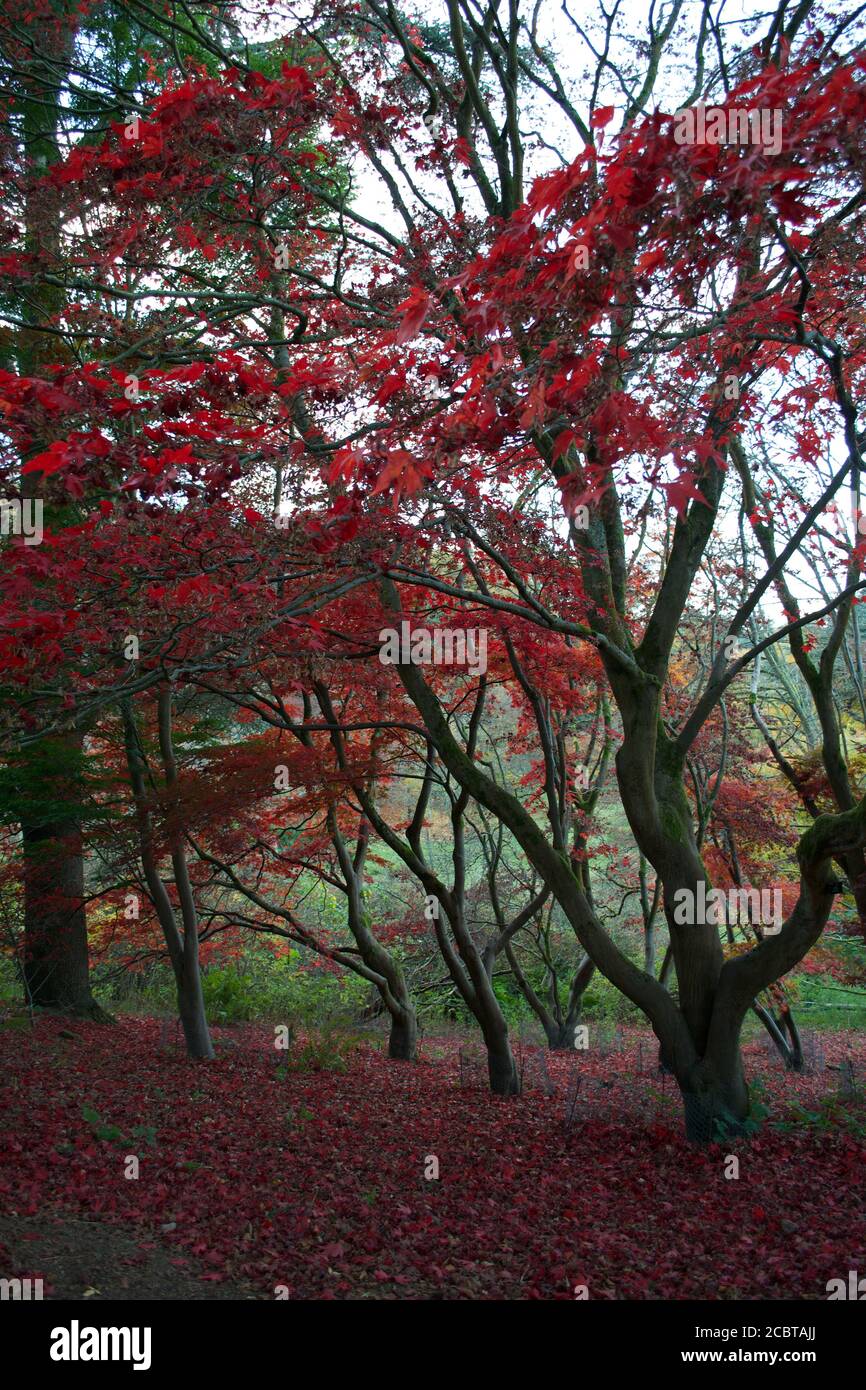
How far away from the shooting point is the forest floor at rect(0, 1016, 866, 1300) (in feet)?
12.7

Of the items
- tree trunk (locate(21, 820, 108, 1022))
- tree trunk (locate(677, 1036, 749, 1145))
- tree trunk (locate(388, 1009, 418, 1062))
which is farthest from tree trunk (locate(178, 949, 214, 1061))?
tree trunk (locate(677, 1036, 749, 1145))

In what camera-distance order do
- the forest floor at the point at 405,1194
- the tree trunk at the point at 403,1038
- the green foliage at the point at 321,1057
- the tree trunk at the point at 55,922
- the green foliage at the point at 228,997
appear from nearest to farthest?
the forest floor at the point at 405,1194 → the green foliage at the point at 321,1057 → the tree trunk at the point at 55,922 → the tree trunk at the point at 403,1038 → the green foliage at the point at 228,997

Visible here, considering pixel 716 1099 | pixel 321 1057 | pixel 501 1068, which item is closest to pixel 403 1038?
pixel 321 1057

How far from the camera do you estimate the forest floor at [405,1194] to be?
3.87 m

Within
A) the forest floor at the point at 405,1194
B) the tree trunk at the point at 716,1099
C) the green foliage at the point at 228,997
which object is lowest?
the green foliage at the point at 228,997

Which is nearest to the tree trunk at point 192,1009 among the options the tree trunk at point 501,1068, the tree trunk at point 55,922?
the tree trunk at point 55,922

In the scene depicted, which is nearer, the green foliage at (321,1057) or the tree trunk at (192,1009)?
the tree trunk at (192,1009)

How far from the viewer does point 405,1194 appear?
5016 mm

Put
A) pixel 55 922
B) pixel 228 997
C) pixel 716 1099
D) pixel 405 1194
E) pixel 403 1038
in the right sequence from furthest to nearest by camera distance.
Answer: pixel 228 997, pixel 403 1038, pixel 55 922, pixel 716 1099, pixel 405 1194

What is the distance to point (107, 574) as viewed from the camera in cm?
511

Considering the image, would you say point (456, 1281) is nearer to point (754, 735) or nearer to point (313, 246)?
point (313, 246)

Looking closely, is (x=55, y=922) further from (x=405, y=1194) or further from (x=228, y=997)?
(x=405, y=1194)

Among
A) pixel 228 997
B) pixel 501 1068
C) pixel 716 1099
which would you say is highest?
pixel 716 1099

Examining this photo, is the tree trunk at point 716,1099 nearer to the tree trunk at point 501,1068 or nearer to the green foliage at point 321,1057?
the tree trunk at point 501,1068
